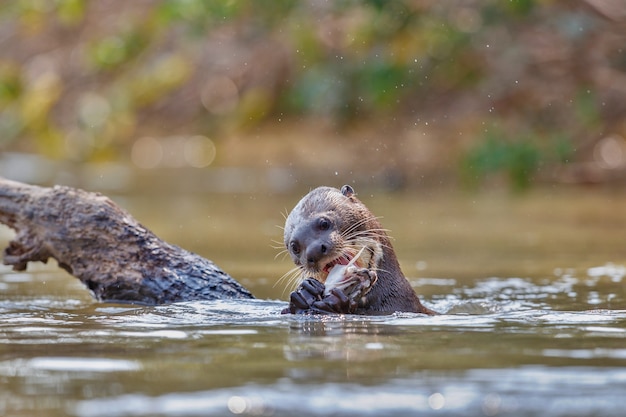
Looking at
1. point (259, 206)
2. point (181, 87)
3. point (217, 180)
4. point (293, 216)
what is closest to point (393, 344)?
point (293, 216)

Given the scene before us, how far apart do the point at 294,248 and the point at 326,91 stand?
210 inches

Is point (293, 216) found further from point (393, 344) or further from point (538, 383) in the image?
point (538, 383)

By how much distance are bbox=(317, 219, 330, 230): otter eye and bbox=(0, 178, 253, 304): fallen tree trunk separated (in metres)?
0.49

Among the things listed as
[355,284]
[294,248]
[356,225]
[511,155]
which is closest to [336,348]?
[355,284]

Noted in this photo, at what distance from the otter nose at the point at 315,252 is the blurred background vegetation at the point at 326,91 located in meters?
3.86

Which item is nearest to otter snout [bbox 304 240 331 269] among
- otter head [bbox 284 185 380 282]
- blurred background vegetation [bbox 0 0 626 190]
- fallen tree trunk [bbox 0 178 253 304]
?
otter head [bbox 284 185 380 282]

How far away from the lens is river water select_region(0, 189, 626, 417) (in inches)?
102

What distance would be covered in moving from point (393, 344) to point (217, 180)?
8.76m

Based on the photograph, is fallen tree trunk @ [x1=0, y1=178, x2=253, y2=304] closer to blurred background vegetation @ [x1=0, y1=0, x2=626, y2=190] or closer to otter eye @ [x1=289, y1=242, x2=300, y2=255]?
otter eye @ [x1=289, y1=242, x2=300, y2=255]

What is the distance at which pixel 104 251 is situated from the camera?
4625 mm

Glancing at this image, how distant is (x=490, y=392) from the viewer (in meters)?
2.65

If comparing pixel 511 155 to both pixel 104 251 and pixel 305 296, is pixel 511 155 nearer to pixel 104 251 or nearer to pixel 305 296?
pixel 104 251

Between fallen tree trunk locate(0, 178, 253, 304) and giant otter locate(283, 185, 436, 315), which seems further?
fallen tree trunk locate(0, 178, 253, 304)

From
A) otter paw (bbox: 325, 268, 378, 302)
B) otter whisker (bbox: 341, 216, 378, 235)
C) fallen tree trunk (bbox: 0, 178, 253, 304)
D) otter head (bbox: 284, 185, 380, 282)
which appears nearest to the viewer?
otter paw (bbox: 325, 268, 378, 302)
